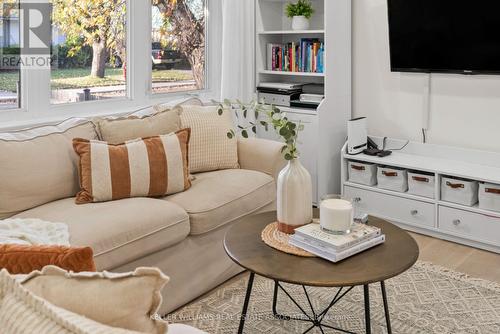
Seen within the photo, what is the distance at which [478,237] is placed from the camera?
11.4ft

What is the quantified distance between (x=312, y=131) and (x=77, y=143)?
2001 mm

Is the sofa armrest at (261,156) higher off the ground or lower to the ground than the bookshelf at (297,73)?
lower

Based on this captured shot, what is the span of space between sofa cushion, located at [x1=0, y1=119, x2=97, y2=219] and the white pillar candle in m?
1.32

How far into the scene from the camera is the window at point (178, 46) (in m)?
4.27

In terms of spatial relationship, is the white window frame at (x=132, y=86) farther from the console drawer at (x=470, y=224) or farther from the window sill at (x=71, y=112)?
the console drawer at (x=470, y=224)

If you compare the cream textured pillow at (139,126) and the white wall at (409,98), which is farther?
the white wall at (409,98)

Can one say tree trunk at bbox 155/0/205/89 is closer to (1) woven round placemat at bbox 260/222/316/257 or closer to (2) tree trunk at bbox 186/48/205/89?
(2) tree trunk at bbox 186/48/205/89

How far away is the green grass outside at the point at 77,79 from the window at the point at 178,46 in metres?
0.07

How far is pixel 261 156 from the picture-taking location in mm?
3387

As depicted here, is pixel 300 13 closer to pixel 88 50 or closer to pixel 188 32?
pixel 188 32

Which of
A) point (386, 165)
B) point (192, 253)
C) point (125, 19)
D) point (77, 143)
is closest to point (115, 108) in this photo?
point (125, 19)

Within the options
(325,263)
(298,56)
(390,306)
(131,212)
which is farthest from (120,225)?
(298,56)

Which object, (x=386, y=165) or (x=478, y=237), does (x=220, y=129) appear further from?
(x=478, y=237)

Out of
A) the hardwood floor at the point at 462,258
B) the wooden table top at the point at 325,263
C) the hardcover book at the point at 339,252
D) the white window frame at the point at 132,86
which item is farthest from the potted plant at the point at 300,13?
the hardcover book at the point at 339,252
